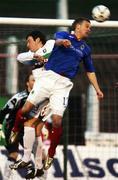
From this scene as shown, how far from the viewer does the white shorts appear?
13438 mm

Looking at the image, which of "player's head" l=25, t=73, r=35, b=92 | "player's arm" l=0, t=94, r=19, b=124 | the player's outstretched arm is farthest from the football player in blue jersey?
"player's arm" l=0, t=94, r=19, b=124

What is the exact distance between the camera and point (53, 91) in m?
13.5

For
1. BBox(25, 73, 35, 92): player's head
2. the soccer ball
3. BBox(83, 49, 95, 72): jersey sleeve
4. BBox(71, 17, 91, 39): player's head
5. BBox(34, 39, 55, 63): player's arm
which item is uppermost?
the soccer ball

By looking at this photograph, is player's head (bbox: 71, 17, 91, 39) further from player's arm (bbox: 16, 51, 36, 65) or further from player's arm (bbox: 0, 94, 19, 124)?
player's arm (bbox: 0, 94, 19, 124)

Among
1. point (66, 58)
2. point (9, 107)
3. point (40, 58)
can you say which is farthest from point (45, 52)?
point (9, 107)

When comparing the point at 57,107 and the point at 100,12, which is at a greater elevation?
the point at 100,12

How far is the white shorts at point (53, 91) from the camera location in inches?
529

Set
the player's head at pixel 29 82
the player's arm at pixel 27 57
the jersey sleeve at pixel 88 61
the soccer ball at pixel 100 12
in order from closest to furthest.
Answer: the jersey sleeve at pixel 88 61 < the player's arm at pixel 27 57 < the soccer ball at pixel 100 12 < the player's head at pixel 29 82

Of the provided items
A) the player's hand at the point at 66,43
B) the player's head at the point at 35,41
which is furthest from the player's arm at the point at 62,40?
the player's head at the point at 35,41

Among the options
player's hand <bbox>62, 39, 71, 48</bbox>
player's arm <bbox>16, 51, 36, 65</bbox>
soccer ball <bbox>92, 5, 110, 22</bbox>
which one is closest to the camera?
player's hand <bbox>62, 39, 71, 48</bbox>

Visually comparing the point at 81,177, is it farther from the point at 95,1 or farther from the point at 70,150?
the point at 95,1

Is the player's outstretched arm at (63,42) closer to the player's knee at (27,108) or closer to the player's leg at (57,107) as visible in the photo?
the player's leg at (57,107)

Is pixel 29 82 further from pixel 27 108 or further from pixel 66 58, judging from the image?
pixel 66 58

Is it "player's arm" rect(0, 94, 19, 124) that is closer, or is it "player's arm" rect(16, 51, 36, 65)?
"player's arm" rect(16, 51, 36, 65)
